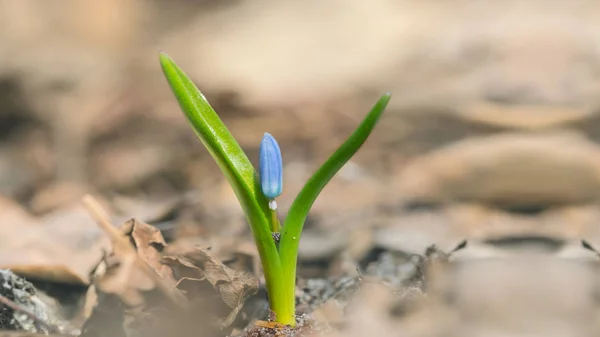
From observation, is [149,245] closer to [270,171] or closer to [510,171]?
[270,171]

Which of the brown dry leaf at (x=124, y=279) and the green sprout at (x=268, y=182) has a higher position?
the green sprout at (x=268, y=182)

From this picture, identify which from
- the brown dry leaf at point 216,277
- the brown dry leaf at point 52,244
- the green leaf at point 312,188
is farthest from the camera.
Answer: the brown dry leaf at point 52,244

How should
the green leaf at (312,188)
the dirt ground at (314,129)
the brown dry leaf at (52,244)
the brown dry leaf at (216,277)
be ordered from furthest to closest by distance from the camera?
the dirt ground at (314,129)
the brown dry leaf at (52,244)
the brown dry leaf at (216,277)
the green leaf at (312,188)

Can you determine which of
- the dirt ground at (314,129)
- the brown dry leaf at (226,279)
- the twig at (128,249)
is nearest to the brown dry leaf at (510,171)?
the dirt ground at (314,129)

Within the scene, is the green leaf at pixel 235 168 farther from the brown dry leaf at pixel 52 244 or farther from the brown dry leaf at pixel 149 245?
the brown dry leaf at pixel 52 244

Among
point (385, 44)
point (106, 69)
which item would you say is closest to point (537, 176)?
point (385, 44)

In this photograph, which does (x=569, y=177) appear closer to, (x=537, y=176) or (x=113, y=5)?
(x=537, y=176)

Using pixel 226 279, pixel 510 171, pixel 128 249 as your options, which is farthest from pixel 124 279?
pixel 510 171

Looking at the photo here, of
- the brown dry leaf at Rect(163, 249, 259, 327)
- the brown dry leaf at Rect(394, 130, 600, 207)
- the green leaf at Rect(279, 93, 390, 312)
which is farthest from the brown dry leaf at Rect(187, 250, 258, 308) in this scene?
the brown dry leaf at Rect(394, 130, 600, 207)
